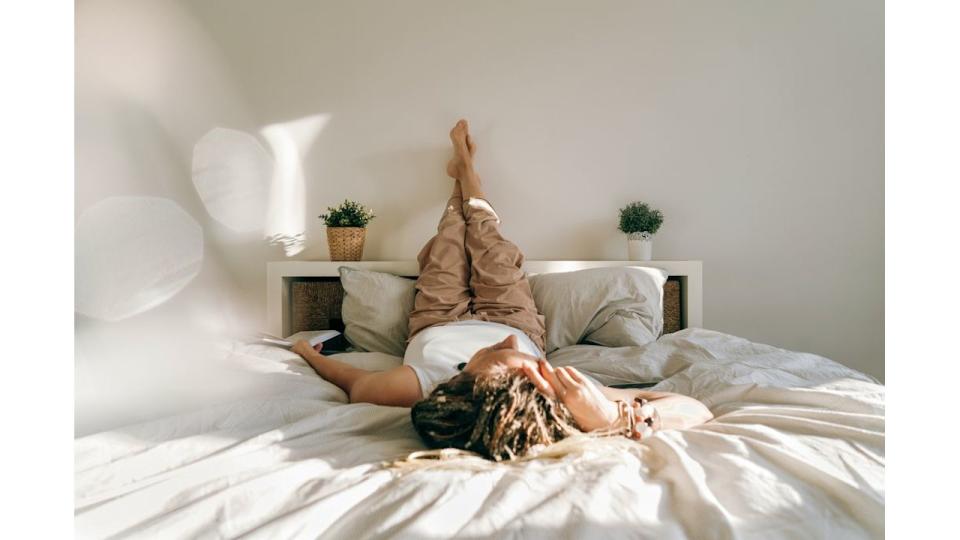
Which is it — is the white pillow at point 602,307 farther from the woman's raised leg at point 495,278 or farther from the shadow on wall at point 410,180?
the shadow on wall at point 410,180

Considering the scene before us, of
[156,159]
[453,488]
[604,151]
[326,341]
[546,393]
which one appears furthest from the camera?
[604,151]

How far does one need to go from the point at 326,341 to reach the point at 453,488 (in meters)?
1.28

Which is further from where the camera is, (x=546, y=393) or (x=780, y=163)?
(x=780, y=163)

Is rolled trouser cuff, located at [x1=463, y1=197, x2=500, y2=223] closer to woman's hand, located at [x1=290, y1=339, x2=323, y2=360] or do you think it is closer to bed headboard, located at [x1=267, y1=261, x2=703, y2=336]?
bed headboard, located at [x1=267, y1=261, x2=703, y2=336]

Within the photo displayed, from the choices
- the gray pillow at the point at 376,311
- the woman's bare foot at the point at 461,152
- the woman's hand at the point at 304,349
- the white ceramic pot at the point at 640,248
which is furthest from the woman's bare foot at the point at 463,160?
the woman's hand at the point at 304,349

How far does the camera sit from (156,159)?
200cm

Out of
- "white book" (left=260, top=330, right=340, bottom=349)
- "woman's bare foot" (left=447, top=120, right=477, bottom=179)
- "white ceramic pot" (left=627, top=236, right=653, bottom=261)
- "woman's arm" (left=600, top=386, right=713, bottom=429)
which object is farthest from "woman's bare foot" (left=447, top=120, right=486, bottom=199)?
"woman's arm" (left=600, top=386, right=713, bottom=429)

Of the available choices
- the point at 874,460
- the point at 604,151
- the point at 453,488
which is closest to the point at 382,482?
the point at 453,488

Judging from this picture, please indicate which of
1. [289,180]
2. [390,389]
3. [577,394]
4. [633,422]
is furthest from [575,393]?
[289,180]

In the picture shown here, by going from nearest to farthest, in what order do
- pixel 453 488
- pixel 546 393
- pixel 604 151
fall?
pixel 453 488
pixel 546 393
pixel 604 151

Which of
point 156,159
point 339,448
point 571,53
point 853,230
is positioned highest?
point 571,53

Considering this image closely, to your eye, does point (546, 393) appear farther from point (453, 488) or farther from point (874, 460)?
point (874, 460)

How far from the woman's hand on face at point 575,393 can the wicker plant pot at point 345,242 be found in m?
1.37
